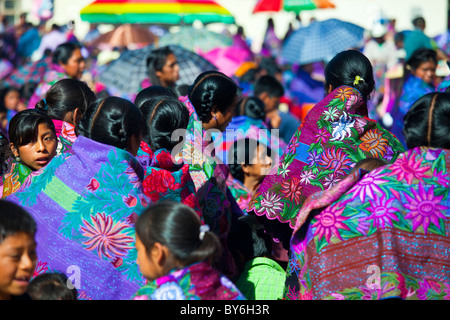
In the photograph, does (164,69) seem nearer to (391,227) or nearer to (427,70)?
(427,70)

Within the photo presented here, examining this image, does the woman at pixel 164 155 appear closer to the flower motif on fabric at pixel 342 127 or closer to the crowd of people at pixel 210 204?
the crowd of people at pixel 210 204

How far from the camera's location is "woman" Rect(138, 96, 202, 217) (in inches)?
146

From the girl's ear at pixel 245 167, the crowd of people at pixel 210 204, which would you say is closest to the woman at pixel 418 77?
the girl's ear at pixel 245 167

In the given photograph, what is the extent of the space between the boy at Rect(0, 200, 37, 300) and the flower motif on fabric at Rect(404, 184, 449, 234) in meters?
1.55

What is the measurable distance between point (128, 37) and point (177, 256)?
37.8ft

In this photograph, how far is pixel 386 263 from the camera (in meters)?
2.96

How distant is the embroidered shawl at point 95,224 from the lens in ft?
10.9

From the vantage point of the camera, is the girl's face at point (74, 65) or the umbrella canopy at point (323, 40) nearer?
the girl's face at point (74, 65)

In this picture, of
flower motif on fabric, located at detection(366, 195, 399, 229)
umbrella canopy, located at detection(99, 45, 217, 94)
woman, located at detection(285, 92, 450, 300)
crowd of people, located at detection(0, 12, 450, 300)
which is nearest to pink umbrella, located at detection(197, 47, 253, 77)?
umbrella canopy, located at detection(99, 45, 217, 94)

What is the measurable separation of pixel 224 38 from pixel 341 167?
862 cm

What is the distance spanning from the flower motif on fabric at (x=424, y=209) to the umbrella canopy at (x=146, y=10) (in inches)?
244

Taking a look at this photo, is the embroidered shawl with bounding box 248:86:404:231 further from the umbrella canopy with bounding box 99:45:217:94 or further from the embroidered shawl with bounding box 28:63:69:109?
the umbrella canopy with bounding box 99:45:217:94

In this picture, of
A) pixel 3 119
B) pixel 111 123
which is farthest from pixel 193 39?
pixel 111 123

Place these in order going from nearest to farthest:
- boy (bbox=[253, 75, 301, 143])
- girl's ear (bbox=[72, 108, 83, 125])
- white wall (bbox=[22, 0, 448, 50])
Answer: girl's ear (bbox=[72, 108, 83, 125]), boy (bbox=[253, 75, 301, 143]), white wall (bbox=[22, 0, 448, 50])
